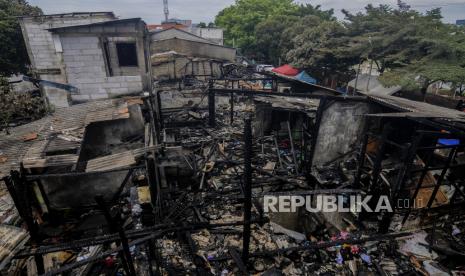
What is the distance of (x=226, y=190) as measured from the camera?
844cm

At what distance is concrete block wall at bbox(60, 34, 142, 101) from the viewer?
38.5 ft

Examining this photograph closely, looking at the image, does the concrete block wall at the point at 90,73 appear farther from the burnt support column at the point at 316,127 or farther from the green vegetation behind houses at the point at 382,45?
the green vegetation behind houses at the point at 382,45

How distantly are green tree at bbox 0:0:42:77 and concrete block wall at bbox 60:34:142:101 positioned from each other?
19.8ft

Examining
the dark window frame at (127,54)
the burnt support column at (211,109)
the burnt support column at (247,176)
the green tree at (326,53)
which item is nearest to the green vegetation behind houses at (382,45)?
the green tree at (326,53)

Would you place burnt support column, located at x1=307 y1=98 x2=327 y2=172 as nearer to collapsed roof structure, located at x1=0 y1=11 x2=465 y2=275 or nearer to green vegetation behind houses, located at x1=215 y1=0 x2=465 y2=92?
collapsed roof structure, located at x1=0 y1=11 x2=465 y2=275

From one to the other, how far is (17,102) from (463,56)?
22.5 m

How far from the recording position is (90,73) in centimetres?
1238

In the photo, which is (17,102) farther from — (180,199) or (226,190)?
(226,190)

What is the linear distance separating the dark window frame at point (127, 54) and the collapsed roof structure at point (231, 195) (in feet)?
9.30

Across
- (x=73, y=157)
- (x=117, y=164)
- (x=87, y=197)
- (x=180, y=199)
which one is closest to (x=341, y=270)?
(x=180, y=199)

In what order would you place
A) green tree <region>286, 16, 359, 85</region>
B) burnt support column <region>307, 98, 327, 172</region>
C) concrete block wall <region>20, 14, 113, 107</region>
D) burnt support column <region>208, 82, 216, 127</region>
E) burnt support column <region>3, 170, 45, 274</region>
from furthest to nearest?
green tree <region>286, 16, 359, 85</region>
concrete block wall <region>20, 14, 113, 107</region>
burnt support column <region>208, 82, 216, 127</region>
burnt support column <region>307, 98, 327, 172</region>
burnt support column <region>3, 170, 45, 274</region>

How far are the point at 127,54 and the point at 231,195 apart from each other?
9.15 m

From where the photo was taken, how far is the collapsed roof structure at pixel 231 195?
A: 480 cm

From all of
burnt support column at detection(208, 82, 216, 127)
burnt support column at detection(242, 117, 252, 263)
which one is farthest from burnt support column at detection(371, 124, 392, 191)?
burnt support column at detection(208, 82, 216, 127)
